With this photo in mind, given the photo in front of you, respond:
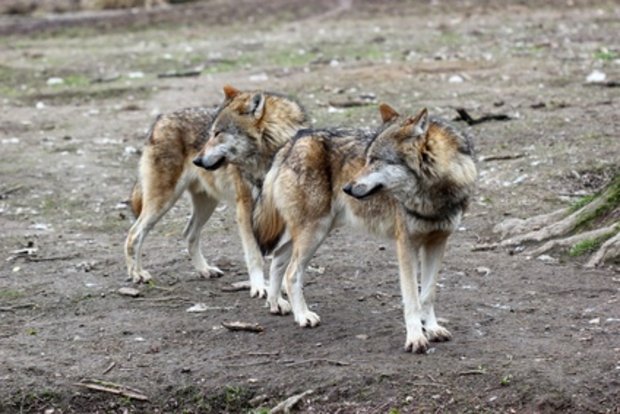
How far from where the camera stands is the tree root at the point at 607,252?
8203mm

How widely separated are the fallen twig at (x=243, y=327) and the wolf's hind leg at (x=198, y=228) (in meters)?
1.47

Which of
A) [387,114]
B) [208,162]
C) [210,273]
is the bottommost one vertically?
[210,273]

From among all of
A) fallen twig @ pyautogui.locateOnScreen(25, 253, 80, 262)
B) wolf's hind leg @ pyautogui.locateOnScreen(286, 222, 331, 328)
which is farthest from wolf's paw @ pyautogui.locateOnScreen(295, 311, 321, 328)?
fallen twig @ pyautogui.locateOnScreen(25, 253, 80, 262)

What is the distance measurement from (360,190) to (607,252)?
7.96ft

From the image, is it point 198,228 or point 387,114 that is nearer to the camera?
point 387,114

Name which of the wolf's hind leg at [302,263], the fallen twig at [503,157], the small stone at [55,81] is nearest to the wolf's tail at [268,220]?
the wolf's hind leg at [302,263]

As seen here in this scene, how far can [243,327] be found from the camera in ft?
24.8

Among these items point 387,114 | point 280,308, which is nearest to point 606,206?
point 387,114

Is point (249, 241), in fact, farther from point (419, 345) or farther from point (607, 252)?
point (607, 252)

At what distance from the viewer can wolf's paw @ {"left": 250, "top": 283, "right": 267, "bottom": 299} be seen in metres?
8.39

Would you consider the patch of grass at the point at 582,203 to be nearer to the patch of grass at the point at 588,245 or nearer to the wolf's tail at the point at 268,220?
the patch of grass at the point at 588,245

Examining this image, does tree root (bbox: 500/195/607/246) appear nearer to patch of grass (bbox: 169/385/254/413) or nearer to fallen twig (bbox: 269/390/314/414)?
fallen twig (bbox: 269/390/314/414)

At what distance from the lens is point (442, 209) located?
6.88 meters

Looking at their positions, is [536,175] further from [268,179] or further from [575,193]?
[268,179]
